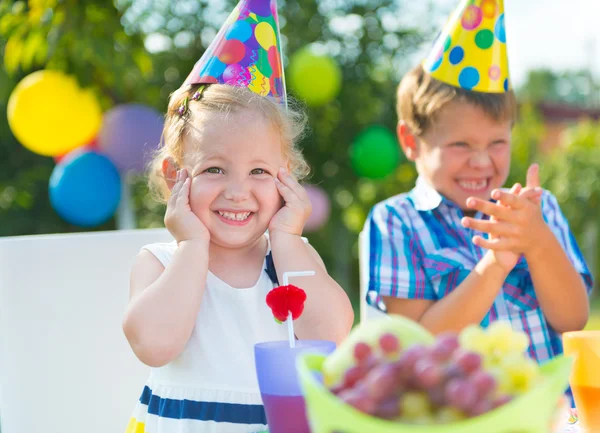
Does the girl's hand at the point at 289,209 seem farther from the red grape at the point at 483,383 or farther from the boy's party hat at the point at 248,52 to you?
the red grape at the point at 483,383

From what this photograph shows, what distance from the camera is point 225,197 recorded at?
143 centimetres

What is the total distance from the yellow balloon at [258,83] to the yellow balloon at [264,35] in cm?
6

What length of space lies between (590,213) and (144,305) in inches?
364

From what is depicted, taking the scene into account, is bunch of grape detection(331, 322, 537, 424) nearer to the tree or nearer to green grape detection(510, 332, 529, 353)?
green grape detection(510, 332, 529, 353)

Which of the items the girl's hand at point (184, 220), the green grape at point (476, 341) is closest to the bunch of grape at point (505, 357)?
the green grape at point (476, 341)

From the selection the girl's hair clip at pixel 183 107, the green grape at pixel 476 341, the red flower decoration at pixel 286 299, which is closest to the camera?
the green grape at pixel 476 341

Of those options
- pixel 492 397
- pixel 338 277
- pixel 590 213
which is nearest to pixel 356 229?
pixel 338 277

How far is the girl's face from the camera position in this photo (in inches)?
56.5

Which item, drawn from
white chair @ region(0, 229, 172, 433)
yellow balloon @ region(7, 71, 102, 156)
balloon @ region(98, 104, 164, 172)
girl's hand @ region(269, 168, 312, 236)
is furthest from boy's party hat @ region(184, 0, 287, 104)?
yellow balloon @ region(7, 71, 102, 156)

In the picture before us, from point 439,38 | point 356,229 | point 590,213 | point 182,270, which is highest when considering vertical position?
point 439,38

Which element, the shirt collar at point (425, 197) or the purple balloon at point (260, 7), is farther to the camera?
the shirt collar at point (425, 197)

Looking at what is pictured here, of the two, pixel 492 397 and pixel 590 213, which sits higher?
pixel 492 397

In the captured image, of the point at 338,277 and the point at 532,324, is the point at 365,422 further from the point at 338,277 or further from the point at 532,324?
the point at 338,277

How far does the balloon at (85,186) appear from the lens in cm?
496
